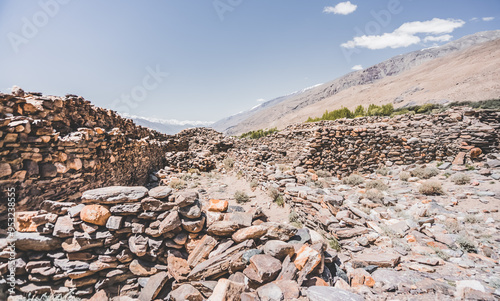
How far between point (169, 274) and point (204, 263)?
0.67 m

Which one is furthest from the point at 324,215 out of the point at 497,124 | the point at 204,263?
the point at 497,124

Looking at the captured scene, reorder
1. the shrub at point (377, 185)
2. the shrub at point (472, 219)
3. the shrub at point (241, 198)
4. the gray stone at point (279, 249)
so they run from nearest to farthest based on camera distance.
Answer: the gray stone at point (279, 249)
the shrub at point (472, 219)
the shrub at point (377, 185)
the shrub at point (241, 198)

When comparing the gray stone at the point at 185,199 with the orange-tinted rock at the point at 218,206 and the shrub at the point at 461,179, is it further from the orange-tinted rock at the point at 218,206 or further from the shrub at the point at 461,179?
the shrub at the point at 461,179

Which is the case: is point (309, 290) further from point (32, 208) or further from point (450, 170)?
point (450, 170)

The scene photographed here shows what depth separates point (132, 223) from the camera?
307 centimetres

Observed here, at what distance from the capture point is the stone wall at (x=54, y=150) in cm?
394

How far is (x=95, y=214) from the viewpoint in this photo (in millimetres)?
2943

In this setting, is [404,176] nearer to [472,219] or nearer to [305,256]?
[472,219]

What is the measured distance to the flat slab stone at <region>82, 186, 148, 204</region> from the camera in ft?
9.76

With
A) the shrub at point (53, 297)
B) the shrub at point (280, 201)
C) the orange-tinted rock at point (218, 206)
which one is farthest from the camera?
the shrub at point (280, 201)

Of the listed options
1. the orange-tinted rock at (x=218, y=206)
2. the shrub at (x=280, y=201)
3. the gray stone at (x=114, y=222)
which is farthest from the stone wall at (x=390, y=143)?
the gray stone at (x=114, y=222)

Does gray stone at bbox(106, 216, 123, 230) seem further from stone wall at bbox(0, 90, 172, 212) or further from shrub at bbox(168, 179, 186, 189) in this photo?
shrub at bbox(168, 179, 186, 189)

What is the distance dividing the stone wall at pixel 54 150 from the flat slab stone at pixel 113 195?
7.39 ft

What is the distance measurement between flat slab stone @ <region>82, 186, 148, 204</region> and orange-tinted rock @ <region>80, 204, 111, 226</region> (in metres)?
0.10
